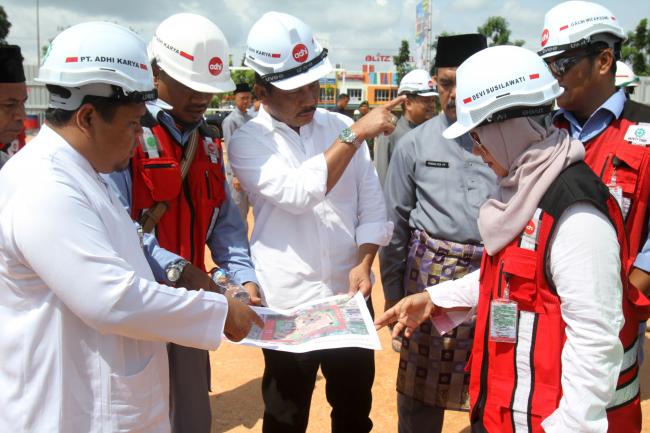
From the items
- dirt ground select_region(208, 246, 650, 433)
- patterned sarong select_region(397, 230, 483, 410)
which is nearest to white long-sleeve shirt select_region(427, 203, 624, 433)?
patterned sarong select_region(397, 230, 483, 410)

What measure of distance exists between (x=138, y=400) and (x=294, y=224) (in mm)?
1286

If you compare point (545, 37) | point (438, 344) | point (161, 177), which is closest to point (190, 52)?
point (161, 177)

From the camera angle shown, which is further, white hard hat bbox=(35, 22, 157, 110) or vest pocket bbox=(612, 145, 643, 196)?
vest pocket bbox=(612, 145, 643, 196)

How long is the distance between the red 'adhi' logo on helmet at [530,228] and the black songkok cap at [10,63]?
3.00 metres

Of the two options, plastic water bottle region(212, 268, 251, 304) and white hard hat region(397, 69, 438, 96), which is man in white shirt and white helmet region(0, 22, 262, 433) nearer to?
plastic water bottle region(212, 268, 251, 304)

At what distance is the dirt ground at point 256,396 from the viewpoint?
403cm

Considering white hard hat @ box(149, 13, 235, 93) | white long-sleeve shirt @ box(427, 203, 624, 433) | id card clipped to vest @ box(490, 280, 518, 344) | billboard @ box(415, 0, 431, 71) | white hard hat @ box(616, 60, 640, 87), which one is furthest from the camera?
billboard @ box(415, 0, 431, 71)

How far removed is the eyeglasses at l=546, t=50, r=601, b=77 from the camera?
287 centimetres

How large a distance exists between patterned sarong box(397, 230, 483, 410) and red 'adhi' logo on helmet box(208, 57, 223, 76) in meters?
1.34

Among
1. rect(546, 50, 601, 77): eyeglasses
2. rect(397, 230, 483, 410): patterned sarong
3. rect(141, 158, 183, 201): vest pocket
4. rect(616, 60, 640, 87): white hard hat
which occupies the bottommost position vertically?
rect(397, 230, 483, 410): patterned sarong

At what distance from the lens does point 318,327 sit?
2383 millimetres

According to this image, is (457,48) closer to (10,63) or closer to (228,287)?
(228,287)

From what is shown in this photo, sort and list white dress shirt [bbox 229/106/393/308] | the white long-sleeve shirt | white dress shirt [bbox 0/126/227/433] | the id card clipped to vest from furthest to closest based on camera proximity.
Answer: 1. white dress shirt [bbox 229/106/393/308]
2. the id card clipped to vest
3. the white long-sleeve shirt
4. white dress shirt [bbox 0/126/227/433]

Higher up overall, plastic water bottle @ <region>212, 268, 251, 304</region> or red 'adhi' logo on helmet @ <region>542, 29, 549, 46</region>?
red 'adhi' logo on helmet @ <region>542, 29, 549, 46</region>
